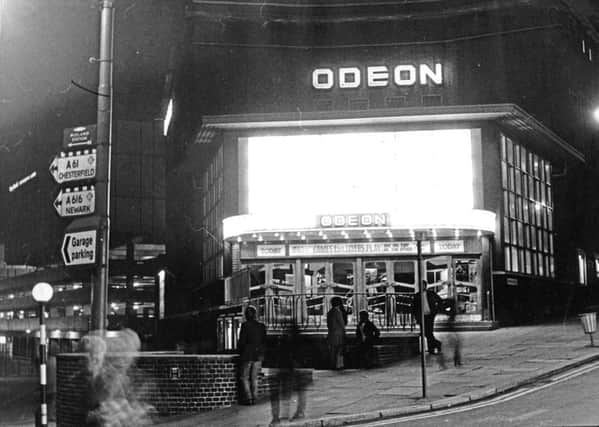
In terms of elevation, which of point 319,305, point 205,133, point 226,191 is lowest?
point 319,305

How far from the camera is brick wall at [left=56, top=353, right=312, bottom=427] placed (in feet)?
53.7

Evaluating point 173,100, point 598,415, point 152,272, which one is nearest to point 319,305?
point 598,415

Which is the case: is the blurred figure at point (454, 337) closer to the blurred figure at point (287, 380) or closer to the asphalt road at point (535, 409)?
the asphalt road at point (535, 409)

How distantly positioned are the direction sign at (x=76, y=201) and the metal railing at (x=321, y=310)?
10257 millimetres

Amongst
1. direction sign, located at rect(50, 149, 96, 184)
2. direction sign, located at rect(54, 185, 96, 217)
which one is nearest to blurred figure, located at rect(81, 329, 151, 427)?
direction sign, located at rect(54, 185, 96, 217)

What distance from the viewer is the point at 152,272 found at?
7294cm

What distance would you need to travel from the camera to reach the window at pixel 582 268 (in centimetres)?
4485

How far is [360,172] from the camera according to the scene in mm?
30406

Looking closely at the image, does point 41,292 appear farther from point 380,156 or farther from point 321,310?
point 380,156

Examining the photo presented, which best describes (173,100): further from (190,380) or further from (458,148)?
(190,380)

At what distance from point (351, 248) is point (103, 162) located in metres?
18.1

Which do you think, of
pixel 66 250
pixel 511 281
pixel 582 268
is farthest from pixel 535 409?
pixel 582 268

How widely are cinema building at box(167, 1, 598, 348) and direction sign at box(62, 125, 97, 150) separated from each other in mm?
12495

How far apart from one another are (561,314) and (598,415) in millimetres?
26213
